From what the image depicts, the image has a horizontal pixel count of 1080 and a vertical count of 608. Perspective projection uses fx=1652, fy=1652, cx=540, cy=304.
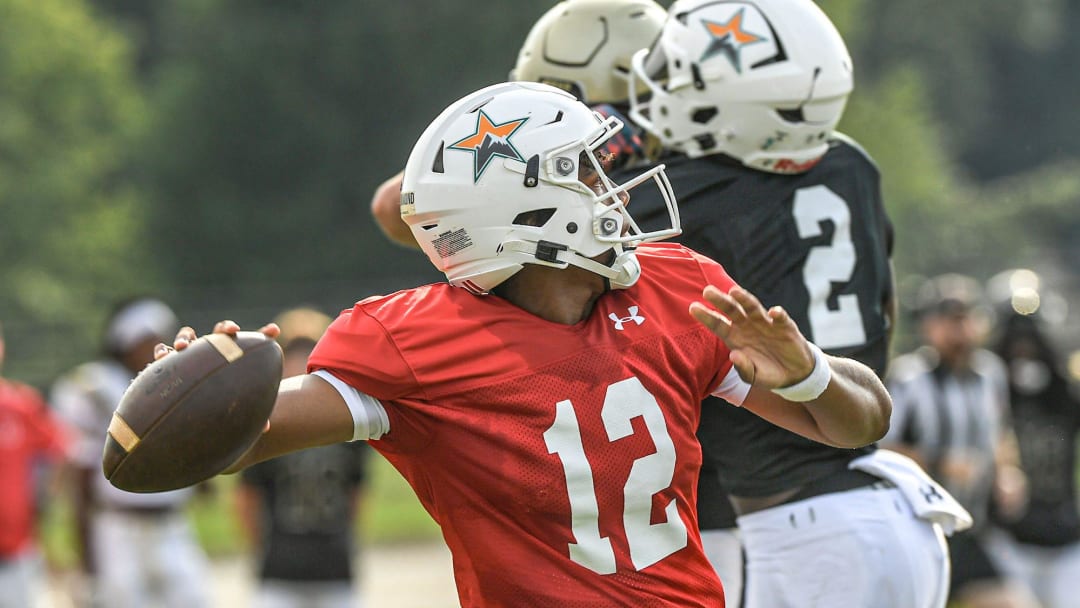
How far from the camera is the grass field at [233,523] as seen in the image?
15.9 meters

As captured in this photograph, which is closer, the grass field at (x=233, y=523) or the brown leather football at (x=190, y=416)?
the brown leather football at (x=190, y=416)

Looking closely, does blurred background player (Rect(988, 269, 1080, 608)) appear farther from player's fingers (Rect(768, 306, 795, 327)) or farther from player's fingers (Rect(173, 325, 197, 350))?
player's fingers (Rect(173, 325, 197, 350))

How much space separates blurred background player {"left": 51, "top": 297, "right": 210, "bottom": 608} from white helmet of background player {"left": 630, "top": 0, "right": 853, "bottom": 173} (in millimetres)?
6151

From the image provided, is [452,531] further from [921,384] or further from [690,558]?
[921,384]

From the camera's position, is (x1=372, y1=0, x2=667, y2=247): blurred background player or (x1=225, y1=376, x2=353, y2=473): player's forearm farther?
(x1=372, y1=0, x2=667, y2=247): blurred background player

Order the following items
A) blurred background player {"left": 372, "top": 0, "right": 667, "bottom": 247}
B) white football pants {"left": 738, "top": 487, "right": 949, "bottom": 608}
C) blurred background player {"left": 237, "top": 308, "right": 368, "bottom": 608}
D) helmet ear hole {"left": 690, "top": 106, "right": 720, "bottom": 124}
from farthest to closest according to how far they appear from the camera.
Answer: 1. blurred background player {"left": 237, "top": 308, "right": 368, "bottom": 608}
2. blurred background player {"left": 372, "top": 0, "right": 667, "bottom": 247}
3. helmet ear hole {"left": 690, "top": 106, "right": 720, "bottom": 124}
4. white football pants {"left": 738, "top": 487, "right": 949, "bottom": 608}

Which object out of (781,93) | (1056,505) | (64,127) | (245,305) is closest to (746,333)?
(781,93)

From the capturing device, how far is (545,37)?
5309mm

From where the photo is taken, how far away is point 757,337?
3416 mm

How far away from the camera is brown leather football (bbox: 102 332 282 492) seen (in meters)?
3.29

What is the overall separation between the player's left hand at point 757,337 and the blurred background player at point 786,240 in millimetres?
1088

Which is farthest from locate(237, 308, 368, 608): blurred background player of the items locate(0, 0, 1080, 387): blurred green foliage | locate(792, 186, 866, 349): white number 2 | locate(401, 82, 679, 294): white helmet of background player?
locate(0, 0, 1080, 387): blurred green foliage

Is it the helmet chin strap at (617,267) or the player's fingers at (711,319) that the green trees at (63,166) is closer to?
the helmet chin strap at (617,267)

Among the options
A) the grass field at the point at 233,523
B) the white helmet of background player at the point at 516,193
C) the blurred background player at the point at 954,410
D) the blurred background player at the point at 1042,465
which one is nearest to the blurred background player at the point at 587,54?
the white helmet of background player at the point at 516,193
